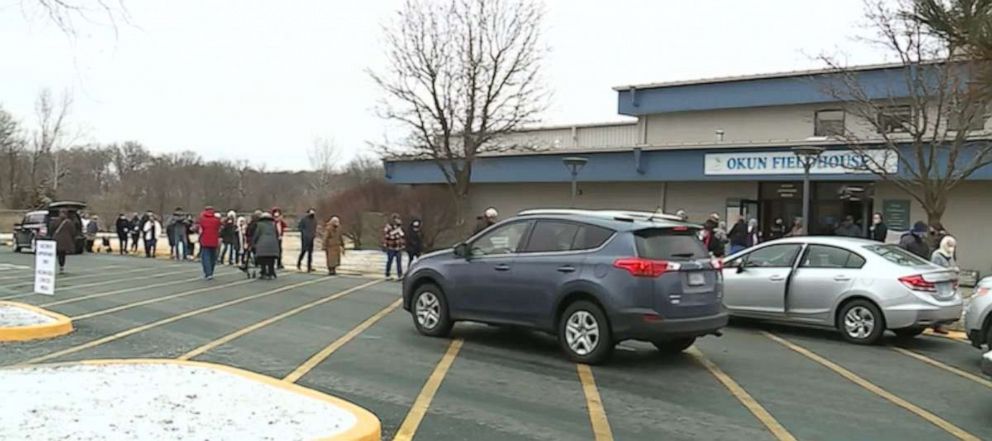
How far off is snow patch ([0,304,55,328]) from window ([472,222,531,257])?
559 centimetres

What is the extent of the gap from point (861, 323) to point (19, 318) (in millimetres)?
11058

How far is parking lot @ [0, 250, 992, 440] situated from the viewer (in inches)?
265

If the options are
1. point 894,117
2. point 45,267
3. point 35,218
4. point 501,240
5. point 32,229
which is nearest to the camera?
point 501,240

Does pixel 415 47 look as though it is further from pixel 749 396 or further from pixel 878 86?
pixel 749 396

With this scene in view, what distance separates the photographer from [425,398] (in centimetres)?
741

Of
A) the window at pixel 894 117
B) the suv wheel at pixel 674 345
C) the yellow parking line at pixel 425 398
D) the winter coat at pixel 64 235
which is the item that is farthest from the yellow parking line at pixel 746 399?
the winter coat at pixel 64 235

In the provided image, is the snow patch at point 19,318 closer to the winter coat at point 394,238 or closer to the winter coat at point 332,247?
the winter coat at point 394,238

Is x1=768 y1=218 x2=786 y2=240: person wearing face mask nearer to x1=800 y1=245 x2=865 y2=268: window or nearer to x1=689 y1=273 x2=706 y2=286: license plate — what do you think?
x1=800 y1=245 x2=865 y2=268: window

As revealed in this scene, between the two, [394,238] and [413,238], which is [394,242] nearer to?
[394,238]

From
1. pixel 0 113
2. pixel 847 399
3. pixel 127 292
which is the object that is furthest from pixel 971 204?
pixel 0 113

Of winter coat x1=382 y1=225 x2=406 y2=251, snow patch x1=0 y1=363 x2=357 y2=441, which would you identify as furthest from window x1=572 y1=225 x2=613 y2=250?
winter coat x1=382 y1=225 x2=406 y2=251

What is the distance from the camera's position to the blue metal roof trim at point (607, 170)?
83.5ft

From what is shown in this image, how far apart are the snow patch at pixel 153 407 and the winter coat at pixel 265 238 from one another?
1224 cm

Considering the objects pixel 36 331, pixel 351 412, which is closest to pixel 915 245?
pixel 351 412
